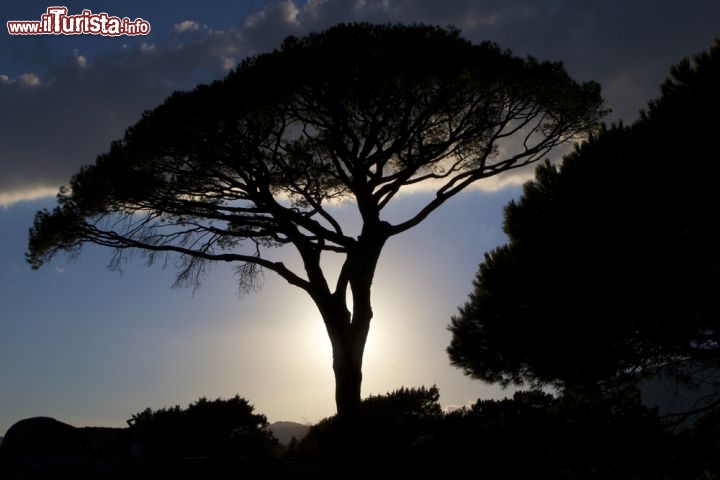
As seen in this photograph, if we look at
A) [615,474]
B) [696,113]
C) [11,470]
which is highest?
[696,113]

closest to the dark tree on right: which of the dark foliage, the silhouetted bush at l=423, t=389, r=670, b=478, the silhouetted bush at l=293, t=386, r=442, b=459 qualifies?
the silhouetted bush at l=423, t=389, r=670, b=478

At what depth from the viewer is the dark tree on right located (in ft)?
38.9

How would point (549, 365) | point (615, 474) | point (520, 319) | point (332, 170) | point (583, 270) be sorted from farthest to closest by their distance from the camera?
1. point (520, 319)
2. point (549, 365)
3. point (332, 170)
4. point (583, 270)
5. point (615, 474)

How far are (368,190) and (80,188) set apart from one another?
7395 millimetres

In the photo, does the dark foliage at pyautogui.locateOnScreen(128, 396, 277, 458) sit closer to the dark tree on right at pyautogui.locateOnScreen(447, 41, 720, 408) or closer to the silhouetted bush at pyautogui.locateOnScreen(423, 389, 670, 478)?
the dark tree on right at pyautogui.locateOnScreen(447, 41, 720, 408)

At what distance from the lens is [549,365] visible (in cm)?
1877

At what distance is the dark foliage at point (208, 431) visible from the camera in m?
21.0

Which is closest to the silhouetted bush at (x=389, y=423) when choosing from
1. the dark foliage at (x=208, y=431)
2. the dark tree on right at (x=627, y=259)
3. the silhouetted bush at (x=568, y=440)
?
the dark foliage at (x=208, y=431)

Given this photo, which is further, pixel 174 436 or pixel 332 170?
pixel 174 436

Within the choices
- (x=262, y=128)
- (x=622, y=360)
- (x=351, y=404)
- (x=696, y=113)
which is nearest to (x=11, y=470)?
(x=351, y=404)

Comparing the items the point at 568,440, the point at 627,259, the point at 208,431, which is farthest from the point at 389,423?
the point at 568,440

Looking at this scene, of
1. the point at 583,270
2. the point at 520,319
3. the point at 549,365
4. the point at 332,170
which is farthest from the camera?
the point at 520,319

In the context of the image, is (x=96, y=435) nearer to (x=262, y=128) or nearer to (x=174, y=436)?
(x=174, y=436)

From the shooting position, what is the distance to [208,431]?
21359mm
